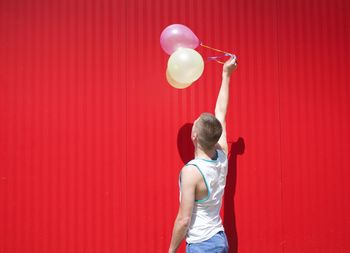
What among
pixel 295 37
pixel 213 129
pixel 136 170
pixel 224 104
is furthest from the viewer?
pixel 295 37

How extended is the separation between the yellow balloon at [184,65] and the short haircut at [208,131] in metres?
0.34

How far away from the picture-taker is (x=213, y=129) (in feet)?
6.38

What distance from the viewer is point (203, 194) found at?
1.96 meters

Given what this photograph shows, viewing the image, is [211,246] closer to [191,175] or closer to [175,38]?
[191,175]

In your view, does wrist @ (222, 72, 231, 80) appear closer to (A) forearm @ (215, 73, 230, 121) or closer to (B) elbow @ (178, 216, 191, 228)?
(A) forearm @ (215, 73, 230, 121)

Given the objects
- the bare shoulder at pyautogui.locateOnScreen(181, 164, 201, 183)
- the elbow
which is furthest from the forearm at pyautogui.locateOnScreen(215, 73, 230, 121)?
the elbow

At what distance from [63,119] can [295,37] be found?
1883mm

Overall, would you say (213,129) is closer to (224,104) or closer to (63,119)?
(224,104)

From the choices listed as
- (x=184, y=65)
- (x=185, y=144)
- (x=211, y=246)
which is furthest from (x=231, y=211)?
(x=184, y=65)

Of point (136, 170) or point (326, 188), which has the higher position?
point (136, 170)

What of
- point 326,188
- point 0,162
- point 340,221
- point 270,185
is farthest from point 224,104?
point 0,162

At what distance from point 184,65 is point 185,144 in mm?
752

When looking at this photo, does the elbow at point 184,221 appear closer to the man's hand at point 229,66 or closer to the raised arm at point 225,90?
the raised arm at point 225,90

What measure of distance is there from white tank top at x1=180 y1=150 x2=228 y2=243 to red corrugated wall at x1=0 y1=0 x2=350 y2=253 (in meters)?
0.66
